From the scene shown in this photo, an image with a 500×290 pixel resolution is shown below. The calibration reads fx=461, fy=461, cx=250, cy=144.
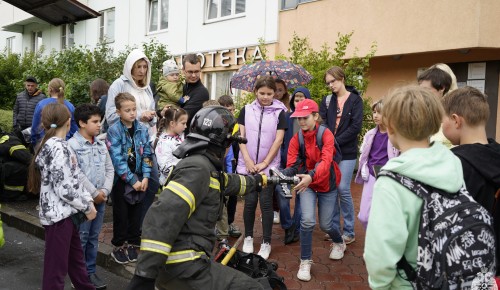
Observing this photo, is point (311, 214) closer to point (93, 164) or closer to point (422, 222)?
point (93, 164)

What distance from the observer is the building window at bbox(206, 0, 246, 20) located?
52.9 feet

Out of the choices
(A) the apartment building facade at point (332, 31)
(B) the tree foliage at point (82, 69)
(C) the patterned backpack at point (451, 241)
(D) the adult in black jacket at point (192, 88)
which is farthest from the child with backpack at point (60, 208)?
(B) the tree foliage at point (82, 69)

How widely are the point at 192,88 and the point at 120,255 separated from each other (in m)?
2.34

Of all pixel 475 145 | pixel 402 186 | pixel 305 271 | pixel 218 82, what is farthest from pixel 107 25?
pixel 402 186

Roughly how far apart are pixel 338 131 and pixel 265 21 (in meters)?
10.0

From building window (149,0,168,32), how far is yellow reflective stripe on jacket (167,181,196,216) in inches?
678

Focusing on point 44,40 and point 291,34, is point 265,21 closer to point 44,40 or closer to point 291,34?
point 291,34

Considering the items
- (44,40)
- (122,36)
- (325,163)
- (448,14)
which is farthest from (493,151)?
(44,40)

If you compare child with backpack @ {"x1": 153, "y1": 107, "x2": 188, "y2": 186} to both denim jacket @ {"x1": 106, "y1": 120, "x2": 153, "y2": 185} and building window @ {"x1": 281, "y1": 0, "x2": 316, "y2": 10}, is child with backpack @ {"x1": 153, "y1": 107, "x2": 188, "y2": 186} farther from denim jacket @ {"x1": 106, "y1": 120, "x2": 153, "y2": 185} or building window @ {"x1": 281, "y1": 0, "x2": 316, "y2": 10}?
building window @ {"x1": 281, "y1": 0, "x2": 316, "y2": 10}

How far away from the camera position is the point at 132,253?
16.8ft

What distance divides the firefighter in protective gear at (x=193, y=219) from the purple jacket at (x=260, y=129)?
224 centimetres

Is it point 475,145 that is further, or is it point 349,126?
point 349,126

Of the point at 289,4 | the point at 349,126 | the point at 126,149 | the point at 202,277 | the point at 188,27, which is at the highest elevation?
the point at 289,4

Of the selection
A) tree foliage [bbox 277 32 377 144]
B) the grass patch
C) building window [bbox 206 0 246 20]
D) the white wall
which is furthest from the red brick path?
building window [bbox 206 0 246 20]
